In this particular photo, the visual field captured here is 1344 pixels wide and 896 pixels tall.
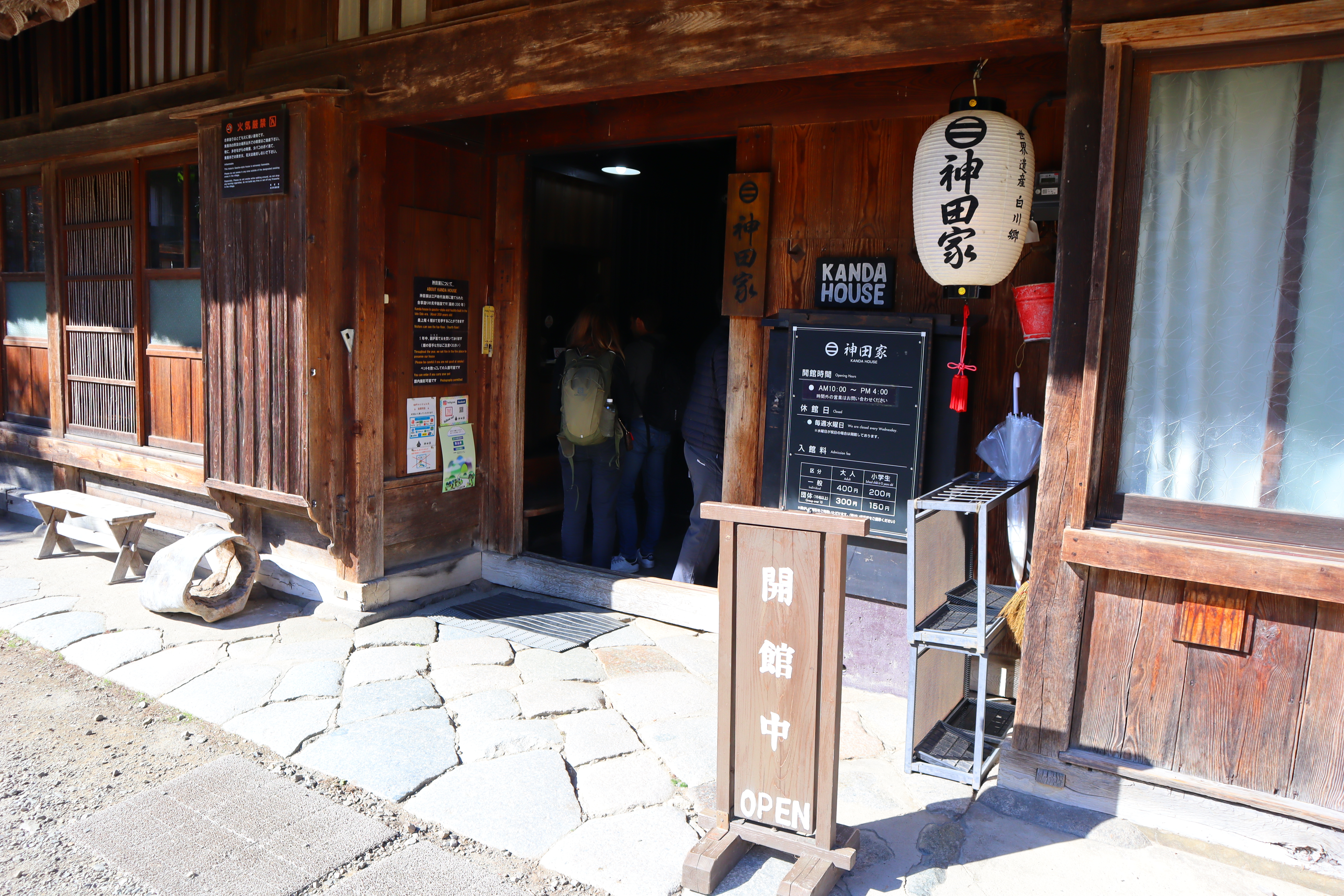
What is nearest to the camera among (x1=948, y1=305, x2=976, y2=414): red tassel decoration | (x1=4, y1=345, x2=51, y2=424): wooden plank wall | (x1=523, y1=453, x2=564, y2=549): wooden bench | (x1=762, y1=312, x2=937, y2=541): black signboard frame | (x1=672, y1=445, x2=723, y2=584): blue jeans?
(x1=948, y1=305, x2=976, y2=414): red tassel decoration

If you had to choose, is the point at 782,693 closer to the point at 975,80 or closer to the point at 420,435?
the point at 975,80

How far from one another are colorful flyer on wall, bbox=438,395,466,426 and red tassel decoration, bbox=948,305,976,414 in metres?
3.54

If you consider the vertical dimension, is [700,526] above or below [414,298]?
below

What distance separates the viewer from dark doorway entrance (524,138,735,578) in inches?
294

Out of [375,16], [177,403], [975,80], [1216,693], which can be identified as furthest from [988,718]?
[177,403]

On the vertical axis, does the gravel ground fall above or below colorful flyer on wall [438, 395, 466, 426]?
→ below

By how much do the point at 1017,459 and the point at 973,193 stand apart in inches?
51.0

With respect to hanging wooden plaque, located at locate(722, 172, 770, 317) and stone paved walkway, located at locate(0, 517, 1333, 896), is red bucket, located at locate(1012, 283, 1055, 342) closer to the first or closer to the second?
hanging wooden plaque, located at locate(722, 172, 770, 317)

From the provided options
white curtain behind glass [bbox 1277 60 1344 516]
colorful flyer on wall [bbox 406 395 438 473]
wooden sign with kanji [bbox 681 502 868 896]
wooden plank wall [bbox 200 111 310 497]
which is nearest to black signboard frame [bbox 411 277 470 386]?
colorful flyer on wall [bbox 406 395 438 473]

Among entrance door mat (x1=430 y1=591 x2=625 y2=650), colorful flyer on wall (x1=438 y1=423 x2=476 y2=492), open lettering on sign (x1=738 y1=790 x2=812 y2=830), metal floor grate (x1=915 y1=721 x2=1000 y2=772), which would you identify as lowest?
entrance door mat (x1=430 y1=591 x2=625 y2=650)

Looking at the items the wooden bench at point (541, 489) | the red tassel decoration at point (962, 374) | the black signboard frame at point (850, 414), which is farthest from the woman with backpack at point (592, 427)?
the red tassel decoration at point (962, 374)

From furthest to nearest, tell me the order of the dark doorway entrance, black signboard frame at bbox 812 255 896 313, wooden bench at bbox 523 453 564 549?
the dark doorway entrance
wooden bench at bbox 523 453 564 549
black signboard frame at bbox 812 255 896 313

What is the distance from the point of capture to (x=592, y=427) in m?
6.30

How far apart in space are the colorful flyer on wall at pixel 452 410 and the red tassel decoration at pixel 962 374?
3.54 metres
